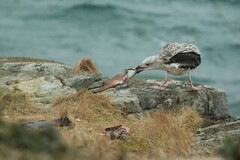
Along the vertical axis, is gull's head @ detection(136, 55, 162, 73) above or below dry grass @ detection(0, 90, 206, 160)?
above

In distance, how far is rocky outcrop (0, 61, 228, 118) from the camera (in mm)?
16688

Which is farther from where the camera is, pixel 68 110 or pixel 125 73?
pixel 125 73

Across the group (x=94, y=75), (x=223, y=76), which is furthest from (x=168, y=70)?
(x=223, y=76)

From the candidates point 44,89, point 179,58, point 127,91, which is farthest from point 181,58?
point 44,89

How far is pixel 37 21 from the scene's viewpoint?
234 feet

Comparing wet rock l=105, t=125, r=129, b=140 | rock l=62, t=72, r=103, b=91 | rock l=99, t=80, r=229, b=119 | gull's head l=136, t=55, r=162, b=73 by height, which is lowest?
wet rock l=105, t=125, r=129, b=140

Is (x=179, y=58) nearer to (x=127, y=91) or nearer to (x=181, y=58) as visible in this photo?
(x=181, y=58)

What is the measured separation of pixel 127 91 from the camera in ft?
57.0

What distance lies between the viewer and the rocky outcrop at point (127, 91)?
657 inches

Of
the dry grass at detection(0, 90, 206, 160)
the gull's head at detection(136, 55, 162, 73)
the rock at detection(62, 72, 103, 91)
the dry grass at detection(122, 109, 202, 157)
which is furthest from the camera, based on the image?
the rock at detection(62, 72, 103, 91)

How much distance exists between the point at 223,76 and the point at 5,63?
3870cm

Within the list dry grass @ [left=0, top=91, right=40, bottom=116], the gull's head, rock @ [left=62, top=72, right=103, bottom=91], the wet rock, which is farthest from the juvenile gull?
the wet rock

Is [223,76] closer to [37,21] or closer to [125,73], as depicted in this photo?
[37,21]

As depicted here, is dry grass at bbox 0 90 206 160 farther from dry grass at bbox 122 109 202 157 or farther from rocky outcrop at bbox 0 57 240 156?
rocky outcrop at bbox 0 57 240 156
